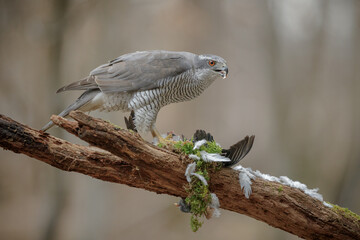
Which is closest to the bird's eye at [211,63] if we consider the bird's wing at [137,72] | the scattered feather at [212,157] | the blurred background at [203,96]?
the bird's wing at [137,72]

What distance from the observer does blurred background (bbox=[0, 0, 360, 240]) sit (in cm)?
563

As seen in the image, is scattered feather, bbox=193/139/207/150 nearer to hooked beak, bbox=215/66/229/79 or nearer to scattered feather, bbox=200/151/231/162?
scattered feather, bbox=200/151/231/162

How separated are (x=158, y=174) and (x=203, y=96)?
5122 mm

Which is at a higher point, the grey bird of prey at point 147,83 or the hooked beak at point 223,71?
the hooked beak at point 223,71

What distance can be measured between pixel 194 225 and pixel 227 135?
473cm

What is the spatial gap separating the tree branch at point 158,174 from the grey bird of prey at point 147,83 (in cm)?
85

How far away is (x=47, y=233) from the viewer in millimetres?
5672

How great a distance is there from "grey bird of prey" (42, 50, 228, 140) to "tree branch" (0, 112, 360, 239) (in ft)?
2.79

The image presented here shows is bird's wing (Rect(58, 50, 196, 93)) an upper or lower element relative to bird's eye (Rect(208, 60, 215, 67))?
lower

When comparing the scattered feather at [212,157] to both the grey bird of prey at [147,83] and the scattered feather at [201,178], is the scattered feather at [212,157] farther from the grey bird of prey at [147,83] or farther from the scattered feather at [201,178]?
the grey bird of prey at [147,83]

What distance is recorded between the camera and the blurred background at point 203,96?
18.5 feet

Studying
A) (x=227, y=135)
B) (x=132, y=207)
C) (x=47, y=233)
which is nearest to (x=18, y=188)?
(x=47, y=233)

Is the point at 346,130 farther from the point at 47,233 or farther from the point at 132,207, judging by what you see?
the point at 47,233

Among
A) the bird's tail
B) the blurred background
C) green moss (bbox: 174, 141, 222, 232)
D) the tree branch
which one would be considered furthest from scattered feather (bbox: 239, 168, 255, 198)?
the blurred background
